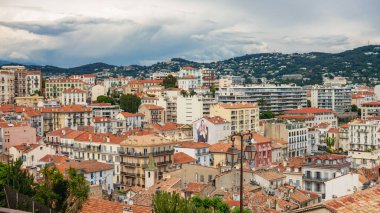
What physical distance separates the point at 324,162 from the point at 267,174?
31.7 feet

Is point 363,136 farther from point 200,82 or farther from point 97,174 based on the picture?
point 200,82

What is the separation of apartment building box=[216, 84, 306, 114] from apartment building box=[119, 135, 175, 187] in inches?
2331

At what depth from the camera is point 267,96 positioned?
12912cm

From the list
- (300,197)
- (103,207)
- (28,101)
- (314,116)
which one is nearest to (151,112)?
(28,101)

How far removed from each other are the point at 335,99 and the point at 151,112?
5555cm

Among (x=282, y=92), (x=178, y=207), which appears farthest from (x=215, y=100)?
(x=178, y=207)

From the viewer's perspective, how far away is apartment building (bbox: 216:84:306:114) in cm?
12050

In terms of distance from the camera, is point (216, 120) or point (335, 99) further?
point (335, 99)

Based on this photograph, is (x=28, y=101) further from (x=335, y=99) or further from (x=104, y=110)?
(x=335, y=99)

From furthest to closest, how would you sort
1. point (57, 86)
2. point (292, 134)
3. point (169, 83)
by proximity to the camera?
point (169, 83)
point (57, 86)
point (292, 134)

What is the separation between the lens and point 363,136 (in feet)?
285

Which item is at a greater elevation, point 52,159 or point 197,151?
point 197,151

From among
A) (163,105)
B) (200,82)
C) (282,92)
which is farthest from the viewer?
(200,82)

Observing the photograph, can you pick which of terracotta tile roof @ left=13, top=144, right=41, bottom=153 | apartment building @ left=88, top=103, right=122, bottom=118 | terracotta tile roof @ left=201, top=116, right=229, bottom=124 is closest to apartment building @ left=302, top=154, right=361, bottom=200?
terracotta tile roof @ left=13, top=144, right=41, bottom=153
